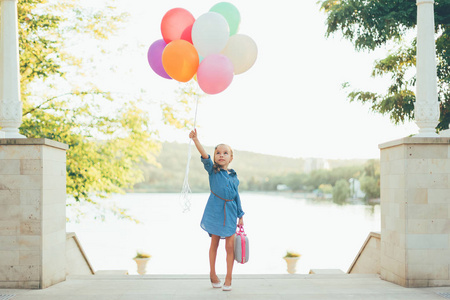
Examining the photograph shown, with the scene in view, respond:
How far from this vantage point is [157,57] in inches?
210

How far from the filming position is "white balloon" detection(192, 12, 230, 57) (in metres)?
4.71

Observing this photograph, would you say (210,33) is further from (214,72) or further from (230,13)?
(230,13)

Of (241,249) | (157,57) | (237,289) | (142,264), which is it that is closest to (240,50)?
(157,57)

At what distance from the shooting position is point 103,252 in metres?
31.0

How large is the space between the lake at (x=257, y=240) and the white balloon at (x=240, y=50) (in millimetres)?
7936

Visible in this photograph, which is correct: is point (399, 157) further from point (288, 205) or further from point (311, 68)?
point (288, 205)

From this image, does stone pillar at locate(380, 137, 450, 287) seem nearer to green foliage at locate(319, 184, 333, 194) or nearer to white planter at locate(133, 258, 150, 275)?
white planter at locate(133, 258, 150, 275)

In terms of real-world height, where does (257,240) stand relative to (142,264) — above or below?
below

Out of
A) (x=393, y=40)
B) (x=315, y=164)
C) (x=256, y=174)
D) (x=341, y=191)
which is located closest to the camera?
(x=393, y=40)

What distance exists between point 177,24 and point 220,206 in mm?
2158

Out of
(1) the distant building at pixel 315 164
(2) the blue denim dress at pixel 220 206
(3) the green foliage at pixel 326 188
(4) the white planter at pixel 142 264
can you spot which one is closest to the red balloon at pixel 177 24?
(2) the blue denim dress at pixel 220 206

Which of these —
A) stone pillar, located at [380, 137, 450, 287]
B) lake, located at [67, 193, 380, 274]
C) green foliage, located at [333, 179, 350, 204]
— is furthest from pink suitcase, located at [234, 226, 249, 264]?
green foliage, located at [333, 179, 350, 204]

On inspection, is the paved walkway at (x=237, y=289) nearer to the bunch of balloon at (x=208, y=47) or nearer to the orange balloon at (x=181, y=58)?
the bunch of balloon at (x=208, y=47)

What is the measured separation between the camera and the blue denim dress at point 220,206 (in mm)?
4523
